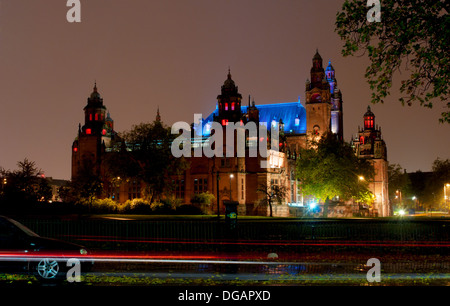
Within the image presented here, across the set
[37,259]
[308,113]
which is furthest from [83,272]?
[308,113]

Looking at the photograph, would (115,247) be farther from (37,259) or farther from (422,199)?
(422,199)

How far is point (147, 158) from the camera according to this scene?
231 ft

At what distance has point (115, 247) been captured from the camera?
964 inches

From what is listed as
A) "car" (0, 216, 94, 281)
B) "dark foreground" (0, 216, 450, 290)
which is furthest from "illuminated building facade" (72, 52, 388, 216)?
"car" (0, 216, 94, 281)

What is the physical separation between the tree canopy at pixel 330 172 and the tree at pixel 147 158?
21929 millimetres

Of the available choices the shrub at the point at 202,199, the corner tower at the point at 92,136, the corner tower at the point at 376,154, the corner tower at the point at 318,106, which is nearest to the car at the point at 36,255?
the shrub at the point at 202,199

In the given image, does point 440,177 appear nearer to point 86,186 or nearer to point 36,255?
point 86,186

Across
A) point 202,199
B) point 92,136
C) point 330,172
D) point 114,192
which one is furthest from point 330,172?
point 92,136

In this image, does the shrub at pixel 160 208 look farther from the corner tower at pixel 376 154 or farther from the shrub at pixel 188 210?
the corner tower at pixel 376 154

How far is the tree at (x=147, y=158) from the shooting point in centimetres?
7019

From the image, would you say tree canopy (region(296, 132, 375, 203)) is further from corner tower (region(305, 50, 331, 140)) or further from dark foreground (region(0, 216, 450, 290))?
dark foreground (region(0, 216, 450, 290))

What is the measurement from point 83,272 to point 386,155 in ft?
451

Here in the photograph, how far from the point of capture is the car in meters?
13.3
